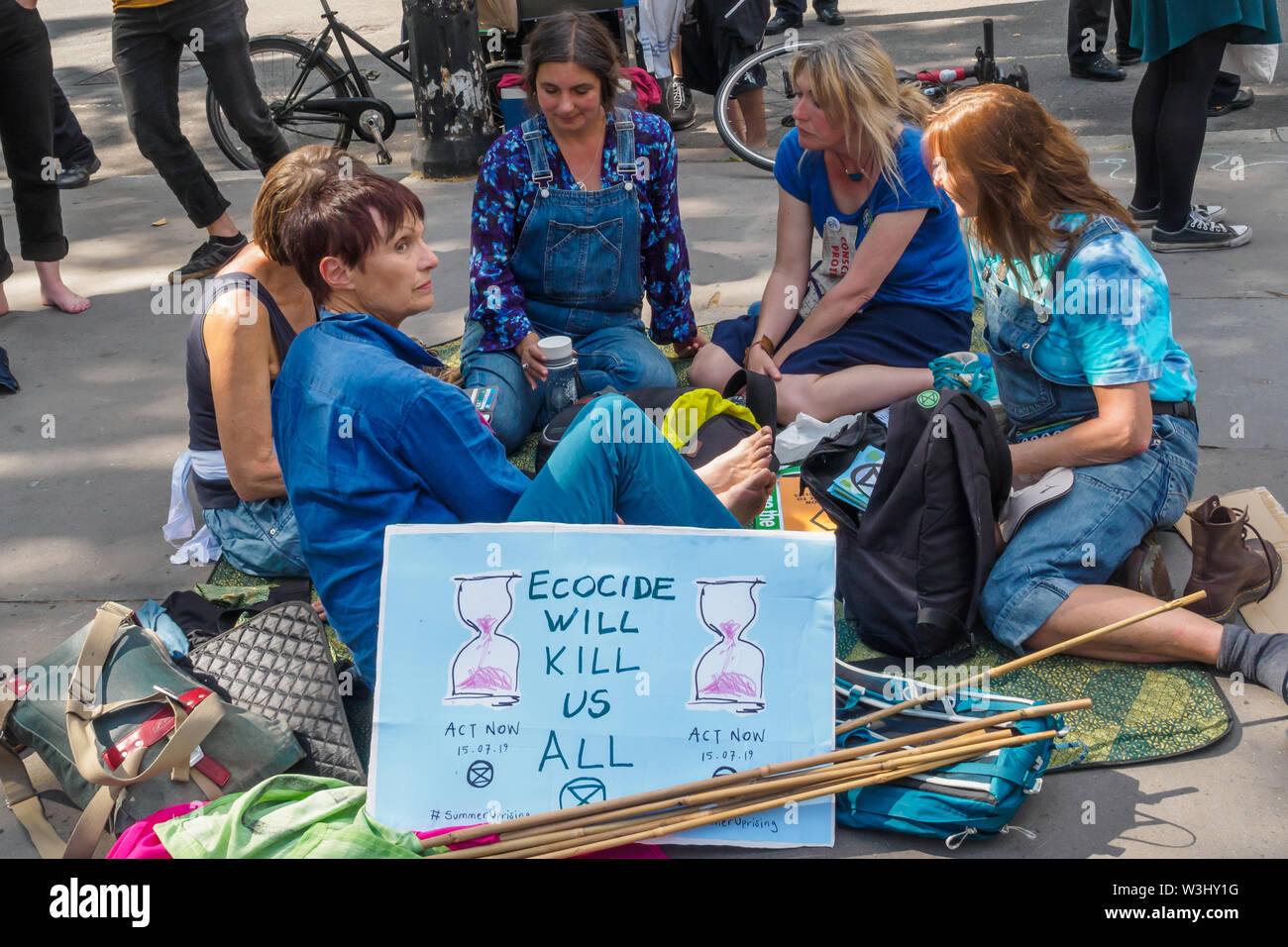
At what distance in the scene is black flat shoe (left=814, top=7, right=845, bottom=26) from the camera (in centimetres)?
897

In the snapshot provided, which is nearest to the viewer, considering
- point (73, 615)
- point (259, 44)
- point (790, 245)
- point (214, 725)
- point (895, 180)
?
point (214, 725)

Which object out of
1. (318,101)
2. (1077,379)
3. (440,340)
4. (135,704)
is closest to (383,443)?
(135,704)

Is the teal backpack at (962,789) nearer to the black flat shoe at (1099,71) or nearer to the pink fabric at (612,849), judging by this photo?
the pink fabric at (612,849)

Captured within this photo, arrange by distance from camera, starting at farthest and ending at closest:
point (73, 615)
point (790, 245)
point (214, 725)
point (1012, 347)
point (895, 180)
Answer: point (790, 245) < point (895, 180) < point (73, 615) < point (1012, 347) < point (214, 725)

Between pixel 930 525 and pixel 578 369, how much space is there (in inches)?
60.0

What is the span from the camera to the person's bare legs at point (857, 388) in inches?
146

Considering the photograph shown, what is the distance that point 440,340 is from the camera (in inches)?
195

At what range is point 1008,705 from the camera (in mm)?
2465

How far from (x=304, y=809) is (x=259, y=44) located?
6.14 m

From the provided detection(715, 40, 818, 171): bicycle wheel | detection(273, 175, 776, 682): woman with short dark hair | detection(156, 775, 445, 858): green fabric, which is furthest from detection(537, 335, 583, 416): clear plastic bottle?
detection(715, 40, 818, 171): bicycle wheel

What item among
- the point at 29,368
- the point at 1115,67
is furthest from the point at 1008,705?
the point at 1115,67

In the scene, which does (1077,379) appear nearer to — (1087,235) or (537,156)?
(1087,235)

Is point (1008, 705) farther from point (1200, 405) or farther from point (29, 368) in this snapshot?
point (29, 368)

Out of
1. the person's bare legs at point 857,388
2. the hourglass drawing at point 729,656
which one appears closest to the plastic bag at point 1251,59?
the person's bare legs at point 857,388
